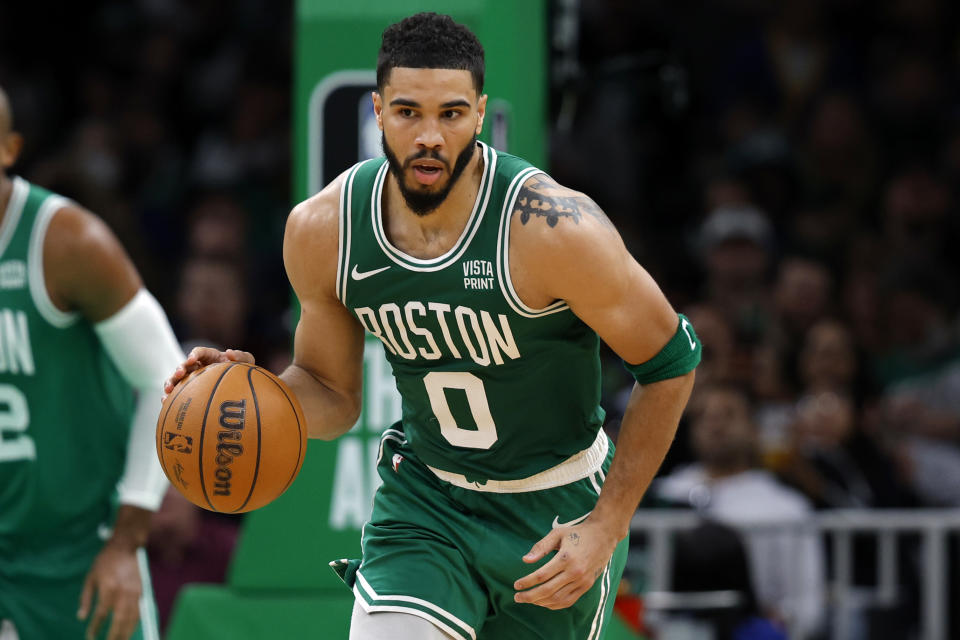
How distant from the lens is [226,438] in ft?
11.6

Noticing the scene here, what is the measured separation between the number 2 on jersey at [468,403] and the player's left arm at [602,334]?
30cm

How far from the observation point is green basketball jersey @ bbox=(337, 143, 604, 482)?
11.8 ft

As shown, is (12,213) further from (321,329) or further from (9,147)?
(321,329)

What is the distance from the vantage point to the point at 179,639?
19.6 feet

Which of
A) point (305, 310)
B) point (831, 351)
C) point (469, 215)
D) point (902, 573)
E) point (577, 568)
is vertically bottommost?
point (902, 573)

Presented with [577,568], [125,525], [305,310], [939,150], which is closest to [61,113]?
[939,150]

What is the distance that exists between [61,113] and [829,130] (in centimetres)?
576

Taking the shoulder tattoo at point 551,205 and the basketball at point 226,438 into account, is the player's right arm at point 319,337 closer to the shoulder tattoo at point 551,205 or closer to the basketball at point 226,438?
the basketball at point 226,438

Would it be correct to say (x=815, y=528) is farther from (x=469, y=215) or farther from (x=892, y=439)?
(x=469, y=215)

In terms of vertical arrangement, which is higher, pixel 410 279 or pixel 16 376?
pixel 410 279

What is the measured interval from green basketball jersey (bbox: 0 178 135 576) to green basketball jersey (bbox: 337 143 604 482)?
4.52 ft

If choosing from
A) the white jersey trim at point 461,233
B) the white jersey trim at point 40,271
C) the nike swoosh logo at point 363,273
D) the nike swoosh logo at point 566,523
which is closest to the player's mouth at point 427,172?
the white jersey trim at point 461,233

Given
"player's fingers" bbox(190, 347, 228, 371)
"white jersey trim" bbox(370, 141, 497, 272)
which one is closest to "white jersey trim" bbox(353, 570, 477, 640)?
"player's fingers" bbox(190, 347, 228, 371)

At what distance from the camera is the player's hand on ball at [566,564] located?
11.4ft
